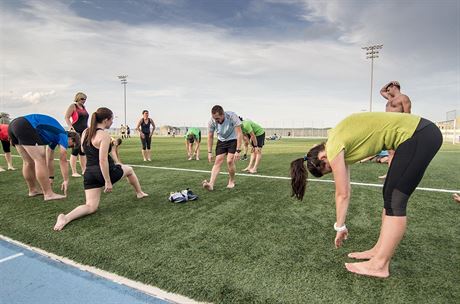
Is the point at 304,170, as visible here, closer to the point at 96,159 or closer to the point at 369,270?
the point at 369,270

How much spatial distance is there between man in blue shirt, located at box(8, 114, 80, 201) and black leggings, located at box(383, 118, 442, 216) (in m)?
5.33

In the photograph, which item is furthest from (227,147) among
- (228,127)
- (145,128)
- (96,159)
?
(145,128)

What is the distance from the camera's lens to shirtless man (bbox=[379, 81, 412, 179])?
600 cm

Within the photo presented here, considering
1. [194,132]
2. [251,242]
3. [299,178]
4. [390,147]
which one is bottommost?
[251,242]

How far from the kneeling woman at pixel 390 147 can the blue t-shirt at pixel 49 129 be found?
5102 mm

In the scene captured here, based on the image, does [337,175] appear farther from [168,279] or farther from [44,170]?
[44,170]

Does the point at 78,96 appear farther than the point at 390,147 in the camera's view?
Yes

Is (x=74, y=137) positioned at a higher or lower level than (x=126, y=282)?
higher

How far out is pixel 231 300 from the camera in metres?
2.45

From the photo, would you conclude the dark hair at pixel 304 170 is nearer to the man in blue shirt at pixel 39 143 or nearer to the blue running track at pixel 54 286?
the blue running track at pixel 54 286

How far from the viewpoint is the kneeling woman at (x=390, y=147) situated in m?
2.53

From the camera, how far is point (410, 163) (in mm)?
2527

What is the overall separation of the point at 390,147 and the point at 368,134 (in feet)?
0.93

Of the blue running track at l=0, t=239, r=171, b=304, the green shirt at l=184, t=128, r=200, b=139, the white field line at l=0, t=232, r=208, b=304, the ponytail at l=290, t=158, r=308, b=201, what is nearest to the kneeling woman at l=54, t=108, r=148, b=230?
the white field line at l=0, t=232, r=208, b=304
